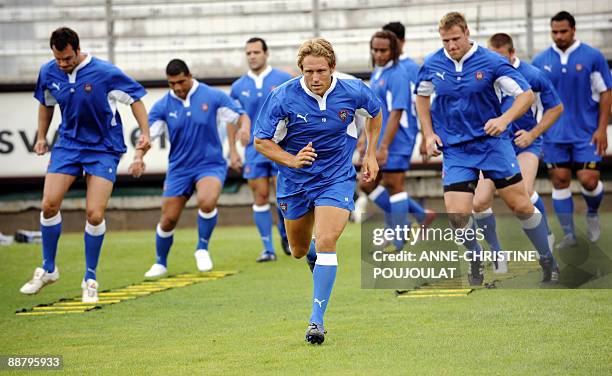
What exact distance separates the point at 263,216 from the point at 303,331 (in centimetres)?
585

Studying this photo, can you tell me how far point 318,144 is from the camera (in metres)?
8.00

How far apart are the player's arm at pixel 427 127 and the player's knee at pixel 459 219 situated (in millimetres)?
532

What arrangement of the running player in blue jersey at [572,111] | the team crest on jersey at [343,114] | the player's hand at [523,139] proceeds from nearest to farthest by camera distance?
the team crest on jersey at [343,114], the player's hand at [523,139], the running player in blue jersey at [572,111]

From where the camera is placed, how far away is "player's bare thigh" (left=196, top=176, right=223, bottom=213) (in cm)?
1251

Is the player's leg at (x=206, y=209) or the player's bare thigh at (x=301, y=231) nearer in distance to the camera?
the player's bare thigh at (x=301, y=231)

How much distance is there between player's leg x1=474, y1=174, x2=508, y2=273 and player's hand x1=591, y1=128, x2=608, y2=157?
2492 millimetres

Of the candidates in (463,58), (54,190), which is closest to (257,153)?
(54,190)

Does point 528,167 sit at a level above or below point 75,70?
below

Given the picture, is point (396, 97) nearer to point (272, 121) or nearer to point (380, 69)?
point (380, 69)

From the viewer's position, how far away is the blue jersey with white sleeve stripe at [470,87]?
9469 millimetres

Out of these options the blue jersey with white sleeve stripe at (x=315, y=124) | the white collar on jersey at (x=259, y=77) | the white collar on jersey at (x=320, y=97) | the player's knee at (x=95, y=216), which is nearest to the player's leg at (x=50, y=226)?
the player's knee at (x=95, y=216)

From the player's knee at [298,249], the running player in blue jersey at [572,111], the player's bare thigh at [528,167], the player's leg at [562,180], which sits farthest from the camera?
the player's leg at [562,180]

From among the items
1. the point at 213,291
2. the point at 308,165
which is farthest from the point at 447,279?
the point at 308,165

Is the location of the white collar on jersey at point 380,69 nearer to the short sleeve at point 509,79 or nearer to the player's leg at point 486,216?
the player's leg at point 486,216
